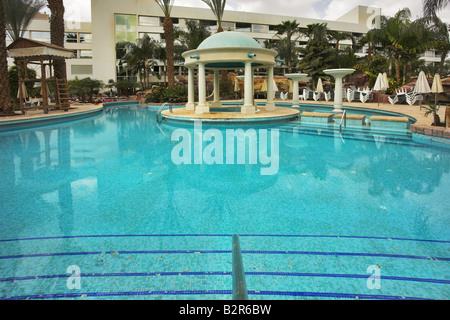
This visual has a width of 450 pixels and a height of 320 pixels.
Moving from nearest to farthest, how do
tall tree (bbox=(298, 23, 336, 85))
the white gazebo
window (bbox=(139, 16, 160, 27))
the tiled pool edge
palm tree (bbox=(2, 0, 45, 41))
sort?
the tiled pool edge
the white gazebo
palm tree (bbox=(2, 0, 45, 41))
tall tree (bbox=(298, 23, 336, 85))
window (bbox=(139, 16, 160, 27))

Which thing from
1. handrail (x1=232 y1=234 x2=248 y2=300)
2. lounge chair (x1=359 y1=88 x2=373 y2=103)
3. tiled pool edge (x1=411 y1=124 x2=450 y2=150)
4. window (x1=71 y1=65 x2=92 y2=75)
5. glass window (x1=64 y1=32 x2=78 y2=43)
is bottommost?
handrail (x1=232 y1=234 x2=248 y2=300)

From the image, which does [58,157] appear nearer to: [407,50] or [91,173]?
[91,173]

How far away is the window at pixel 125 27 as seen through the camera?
43062 millimetres

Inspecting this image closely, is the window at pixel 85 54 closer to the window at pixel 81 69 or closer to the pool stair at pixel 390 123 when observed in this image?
the window at pixel 81 69

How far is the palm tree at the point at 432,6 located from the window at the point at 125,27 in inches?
1485

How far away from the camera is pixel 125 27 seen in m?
43.4

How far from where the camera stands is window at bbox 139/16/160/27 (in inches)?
1743

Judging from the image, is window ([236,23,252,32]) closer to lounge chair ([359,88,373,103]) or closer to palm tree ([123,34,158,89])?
palm tree ([123,34,158,89])

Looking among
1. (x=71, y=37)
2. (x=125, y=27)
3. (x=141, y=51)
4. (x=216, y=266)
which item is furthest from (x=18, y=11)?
(x=216, y=266)

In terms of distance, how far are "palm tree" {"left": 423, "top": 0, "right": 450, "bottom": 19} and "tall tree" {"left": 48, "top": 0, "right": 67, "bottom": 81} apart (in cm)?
2179

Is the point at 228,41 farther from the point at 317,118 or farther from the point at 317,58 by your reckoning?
the point at 317,58

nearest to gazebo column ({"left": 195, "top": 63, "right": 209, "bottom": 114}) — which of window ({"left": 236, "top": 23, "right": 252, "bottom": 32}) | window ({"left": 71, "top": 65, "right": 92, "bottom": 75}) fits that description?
window ({"left": 71, "top": 65, "right": 92, "bottom": 75})

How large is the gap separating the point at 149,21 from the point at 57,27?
26.8m

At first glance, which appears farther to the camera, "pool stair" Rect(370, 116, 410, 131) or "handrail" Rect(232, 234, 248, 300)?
"pool stair" Rect(370, 116, 410, 131)
